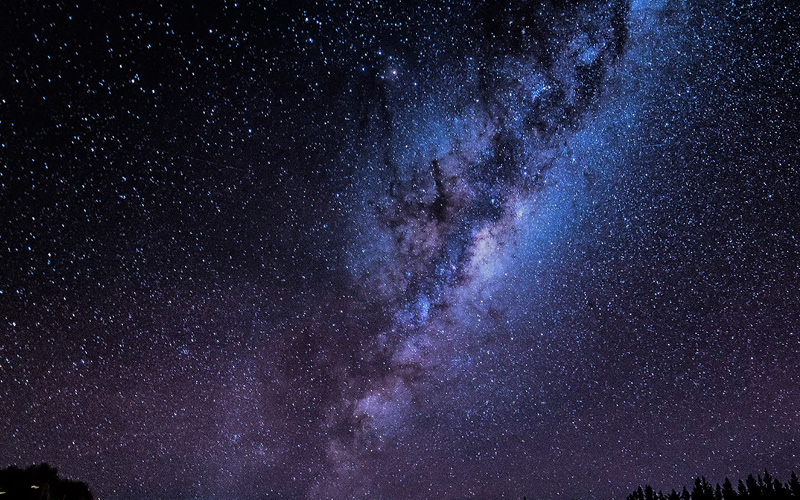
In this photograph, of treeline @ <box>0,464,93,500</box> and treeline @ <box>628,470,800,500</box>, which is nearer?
treeline @ <box>0,464,93,500</box>

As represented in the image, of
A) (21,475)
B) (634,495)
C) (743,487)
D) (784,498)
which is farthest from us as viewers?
(634,495)

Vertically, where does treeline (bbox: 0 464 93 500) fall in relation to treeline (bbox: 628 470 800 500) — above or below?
below

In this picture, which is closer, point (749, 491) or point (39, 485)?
point (39, 485)

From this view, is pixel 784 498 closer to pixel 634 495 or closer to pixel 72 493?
pixel 634 495

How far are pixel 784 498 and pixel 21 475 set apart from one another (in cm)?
2970

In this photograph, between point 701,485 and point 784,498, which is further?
point 701,485

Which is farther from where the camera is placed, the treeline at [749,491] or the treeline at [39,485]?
the treeline at [749,491]

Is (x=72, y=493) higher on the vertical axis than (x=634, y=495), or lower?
lower

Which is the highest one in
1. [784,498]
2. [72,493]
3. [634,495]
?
[634,495]

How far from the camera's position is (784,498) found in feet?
64.3

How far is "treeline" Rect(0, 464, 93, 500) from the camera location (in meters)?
9.17

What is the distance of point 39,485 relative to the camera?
9.84 metres

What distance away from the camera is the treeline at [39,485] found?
30.1ft

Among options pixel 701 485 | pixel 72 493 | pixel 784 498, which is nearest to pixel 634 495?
pixel 701 485
